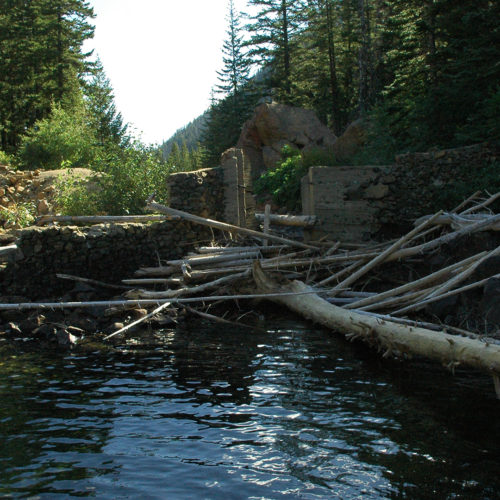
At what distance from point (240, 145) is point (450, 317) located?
23083 millimetres

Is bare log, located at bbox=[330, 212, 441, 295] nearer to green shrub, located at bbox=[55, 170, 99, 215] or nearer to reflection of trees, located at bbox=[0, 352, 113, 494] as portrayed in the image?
reflection of trees, located at bbox=[0, 352, 113, 494]

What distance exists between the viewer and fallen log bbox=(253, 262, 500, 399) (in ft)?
18.6

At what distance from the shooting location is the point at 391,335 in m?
7.04

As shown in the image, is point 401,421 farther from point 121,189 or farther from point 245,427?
point 121,189

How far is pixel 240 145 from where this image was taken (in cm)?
3036

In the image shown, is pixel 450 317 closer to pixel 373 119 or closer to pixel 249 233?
pixel 249 233

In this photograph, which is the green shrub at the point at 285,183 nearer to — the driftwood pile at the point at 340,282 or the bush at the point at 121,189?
the bush at the point at 121,189

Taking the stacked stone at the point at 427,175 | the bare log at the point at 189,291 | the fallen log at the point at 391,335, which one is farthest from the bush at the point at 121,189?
the fallen log at the point at 391,335

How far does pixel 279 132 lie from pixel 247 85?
31.4 feet

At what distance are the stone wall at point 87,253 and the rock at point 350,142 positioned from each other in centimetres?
1327

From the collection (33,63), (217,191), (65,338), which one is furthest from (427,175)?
(33,63)

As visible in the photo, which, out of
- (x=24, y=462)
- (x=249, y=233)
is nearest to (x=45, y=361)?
(x=24, y=462)

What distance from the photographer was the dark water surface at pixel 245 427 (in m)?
4.36

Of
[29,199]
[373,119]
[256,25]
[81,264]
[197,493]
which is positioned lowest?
[197,493]
